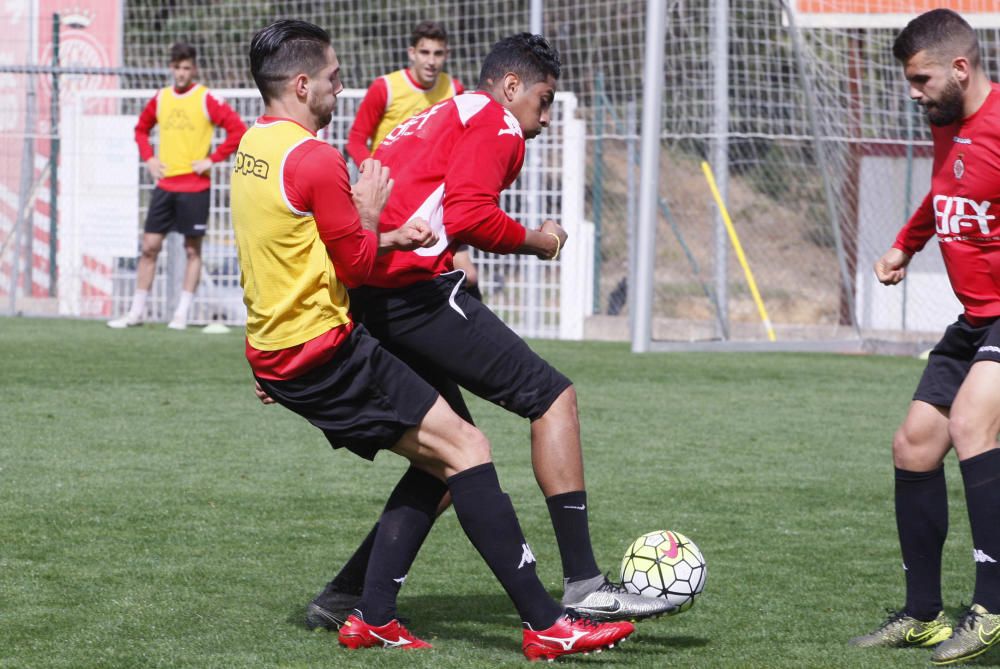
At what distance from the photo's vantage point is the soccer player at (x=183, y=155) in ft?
46.5

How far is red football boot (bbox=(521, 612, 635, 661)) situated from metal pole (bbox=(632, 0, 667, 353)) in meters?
8.85

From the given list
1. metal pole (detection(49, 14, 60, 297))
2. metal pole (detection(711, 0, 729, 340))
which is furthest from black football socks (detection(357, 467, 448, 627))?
metal pole (detection(49, 14, 60, 297))

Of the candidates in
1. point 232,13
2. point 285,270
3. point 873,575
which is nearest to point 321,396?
point 285,270

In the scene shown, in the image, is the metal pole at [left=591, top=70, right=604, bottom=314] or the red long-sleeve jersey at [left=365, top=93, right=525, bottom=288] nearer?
the red long-sleeve jersey at [left=365, top=93, right=525, bottom=288]

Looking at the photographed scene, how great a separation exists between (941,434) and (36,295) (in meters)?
14.2

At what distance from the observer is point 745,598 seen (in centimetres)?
518

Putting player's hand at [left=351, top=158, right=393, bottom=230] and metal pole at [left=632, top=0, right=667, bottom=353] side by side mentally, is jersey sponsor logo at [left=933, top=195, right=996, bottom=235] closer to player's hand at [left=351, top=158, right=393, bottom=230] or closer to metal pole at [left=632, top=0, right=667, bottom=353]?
player's hand at [left=351, top=158, right=393, bottom=230]

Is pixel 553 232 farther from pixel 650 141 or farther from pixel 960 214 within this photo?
pixel 650 141

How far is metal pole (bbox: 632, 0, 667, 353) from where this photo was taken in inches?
508

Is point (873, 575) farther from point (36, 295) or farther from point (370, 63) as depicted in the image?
point (370, 63)

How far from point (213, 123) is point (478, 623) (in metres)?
10.2

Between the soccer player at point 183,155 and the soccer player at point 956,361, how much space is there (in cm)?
1019

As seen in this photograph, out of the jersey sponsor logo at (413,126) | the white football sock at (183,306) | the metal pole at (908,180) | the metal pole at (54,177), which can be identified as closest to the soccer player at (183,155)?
the white football sock at (183,306)

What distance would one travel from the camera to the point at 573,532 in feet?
15.0
